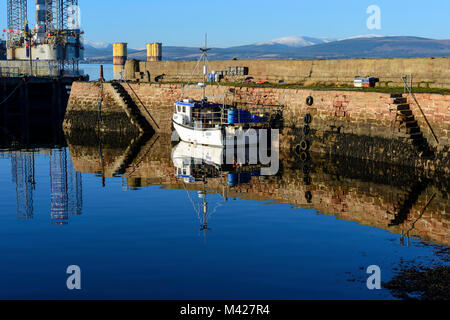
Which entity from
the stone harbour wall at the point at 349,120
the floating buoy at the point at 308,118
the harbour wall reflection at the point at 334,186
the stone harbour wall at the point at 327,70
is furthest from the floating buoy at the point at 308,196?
the floating buoy at the point at 308,118

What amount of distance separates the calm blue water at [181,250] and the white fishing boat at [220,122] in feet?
36.5

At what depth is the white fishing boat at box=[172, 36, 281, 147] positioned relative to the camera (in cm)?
3625

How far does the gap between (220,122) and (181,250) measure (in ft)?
69.3

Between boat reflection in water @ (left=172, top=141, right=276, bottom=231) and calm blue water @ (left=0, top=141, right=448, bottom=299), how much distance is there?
1.44 feet

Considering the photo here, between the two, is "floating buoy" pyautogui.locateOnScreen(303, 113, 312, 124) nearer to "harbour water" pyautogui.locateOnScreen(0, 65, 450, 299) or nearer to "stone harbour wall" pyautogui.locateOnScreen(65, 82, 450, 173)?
"stone harbour wall" pyautogui.locateOnScreen(65, 82, 450, 173)

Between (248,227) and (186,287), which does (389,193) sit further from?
(186,287)

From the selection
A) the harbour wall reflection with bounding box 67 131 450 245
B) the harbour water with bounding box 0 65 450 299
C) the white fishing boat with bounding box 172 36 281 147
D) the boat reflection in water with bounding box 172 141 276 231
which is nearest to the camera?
the harbour water with bounding box 0 65 450 299

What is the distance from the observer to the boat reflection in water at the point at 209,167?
24.7 m

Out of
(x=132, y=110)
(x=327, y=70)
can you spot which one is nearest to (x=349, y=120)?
(x=327, y=70)

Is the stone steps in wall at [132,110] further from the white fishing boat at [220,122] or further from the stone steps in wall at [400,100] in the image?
the stone steps in wall at [400,100]

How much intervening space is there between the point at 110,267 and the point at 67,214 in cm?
657

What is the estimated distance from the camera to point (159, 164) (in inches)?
1309

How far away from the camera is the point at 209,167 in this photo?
103 feet

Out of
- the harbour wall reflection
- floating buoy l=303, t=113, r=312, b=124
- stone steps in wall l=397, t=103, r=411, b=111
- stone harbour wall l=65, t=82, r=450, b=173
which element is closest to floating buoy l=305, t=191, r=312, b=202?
the harbour wall reflection
